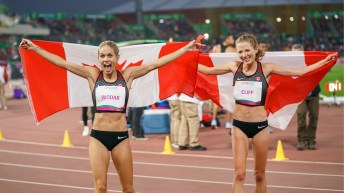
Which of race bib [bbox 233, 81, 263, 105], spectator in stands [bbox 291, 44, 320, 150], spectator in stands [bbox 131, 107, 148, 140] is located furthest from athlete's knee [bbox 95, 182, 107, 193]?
spectator in stands [bbox 131, 107, 148, 140]

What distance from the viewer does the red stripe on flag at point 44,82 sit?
875 centimetres

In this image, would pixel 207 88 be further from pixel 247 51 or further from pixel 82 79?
pixel 247 51

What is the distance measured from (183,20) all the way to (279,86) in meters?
61.2

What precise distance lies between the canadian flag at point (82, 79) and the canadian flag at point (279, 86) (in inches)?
21.2

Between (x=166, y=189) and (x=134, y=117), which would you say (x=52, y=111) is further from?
(x=134, y=117)

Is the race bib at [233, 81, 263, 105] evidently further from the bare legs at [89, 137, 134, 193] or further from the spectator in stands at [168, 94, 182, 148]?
the spectator in stands at [168, 94, 182, 148]

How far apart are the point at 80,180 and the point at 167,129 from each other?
19.4ft

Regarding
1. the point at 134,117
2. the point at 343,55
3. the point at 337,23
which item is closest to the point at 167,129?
the point at 134,117

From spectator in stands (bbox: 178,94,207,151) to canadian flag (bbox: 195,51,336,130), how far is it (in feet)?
12.5

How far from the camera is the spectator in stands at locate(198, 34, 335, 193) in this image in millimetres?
7898

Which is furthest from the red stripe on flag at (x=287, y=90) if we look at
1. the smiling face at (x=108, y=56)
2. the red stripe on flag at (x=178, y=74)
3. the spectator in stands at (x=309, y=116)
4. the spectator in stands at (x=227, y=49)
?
the spectator in stands at (x=227, y=49)

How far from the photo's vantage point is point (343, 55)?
170 feet

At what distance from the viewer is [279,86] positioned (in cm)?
948

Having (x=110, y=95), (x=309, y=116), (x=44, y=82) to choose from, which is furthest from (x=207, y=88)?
(x=309, y=116)
